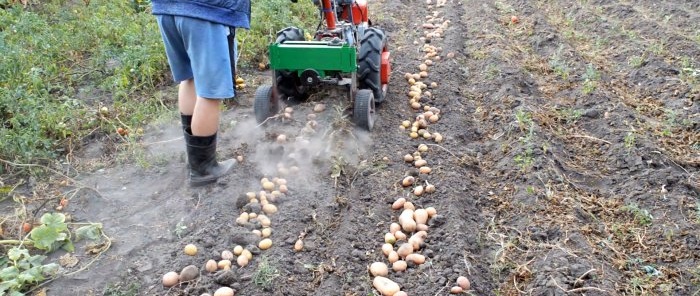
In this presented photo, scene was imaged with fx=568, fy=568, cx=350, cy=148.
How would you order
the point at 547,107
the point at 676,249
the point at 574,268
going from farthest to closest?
the point at 547,107 < the point at 676,249 < the point at 574,268

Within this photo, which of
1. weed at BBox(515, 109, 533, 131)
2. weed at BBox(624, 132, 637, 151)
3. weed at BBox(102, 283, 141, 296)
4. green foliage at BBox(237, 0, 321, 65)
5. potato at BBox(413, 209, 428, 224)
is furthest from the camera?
green foliage at BBox(237, 0, 321, 65)

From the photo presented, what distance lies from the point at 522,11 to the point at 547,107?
3393 mm

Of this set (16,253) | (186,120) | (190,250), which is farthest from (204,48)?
(16,253)

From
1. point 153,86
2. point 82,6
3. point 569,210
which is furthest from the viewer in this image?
point 82,6

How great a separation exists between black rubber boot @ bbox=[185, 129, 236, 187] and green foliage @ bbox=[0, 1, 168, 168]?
1.21 m

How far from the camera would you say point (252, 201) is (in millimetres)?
3494

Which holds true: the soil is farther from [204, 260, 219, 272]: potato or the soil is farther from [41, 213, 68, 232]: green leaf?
[41, 213, 68, 232]: green leaf

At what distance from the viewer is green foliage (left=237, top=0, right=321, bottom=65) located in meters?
5.99

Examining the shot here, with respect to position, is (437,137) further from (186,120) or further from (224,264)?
(224,264)

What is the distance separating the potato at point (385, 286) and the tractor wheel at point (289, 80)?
2.18 meters

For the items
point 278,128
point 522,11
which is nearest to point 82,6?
point 278,128

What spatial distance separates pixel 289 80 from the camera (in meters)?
4.70

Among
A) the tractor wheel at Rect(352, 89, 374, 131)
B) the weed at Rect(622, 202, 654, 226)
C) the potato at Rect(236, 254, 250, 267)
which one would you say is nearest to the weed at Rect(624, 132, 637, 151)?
Answer: the weed at Rect(622, 202, 654, 226)

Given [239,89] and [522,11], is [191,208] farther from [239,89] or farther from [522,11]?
[522,11]
